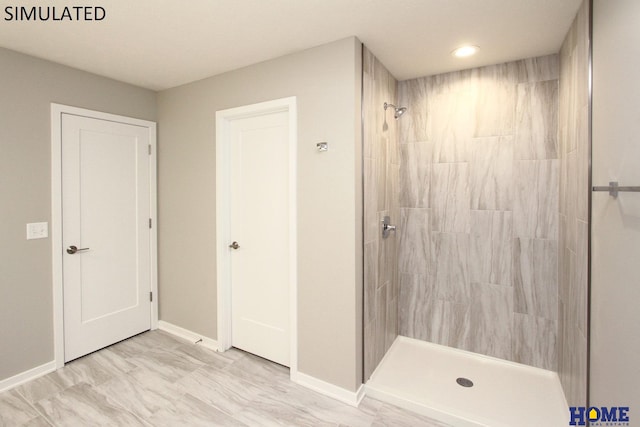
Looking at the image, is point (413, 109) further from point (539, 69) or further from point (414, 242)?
point (414, 242)

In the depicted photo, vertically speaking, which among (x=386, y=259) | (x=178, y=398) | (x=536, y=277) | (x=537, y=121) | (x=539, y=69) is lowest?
(x=178, y=398)

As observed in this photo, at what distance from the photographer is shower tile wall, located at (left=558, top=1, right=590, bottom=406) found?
167 centimetres

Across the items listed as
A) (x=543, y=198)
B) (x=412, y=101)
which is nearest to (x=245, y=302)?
(x=412, y=101)

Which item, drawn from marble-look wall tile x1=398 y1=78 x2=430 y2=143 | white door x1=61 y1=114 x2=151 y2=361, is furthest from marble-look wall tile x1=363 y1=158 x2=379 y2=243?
white door x1=61 y1=114 x2=151 y2=361

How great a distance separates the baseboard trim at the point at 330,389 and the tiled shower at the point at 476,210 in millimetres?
196

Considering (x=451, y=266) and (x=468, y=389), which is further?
(x=451, y=266)

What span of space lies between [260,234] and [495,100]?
2243mm

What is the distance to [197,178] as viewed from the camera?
2967mm

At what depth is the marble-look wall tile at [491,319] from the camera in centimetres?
255

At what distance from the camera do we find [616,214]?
4.27ft

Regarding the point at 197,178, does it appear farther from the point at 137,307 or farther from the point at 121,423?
the point at 121,423

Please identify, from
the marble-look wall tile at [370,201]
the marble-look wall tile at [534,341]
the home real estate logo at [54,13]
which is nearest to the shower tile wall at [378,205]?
the marble-look wall tile at [370,201]

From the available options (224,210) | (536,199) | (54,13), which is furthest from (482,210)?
(54,13)

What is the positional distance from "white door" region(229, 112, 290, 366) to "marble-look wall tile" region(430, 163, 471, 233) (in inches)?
52.9
